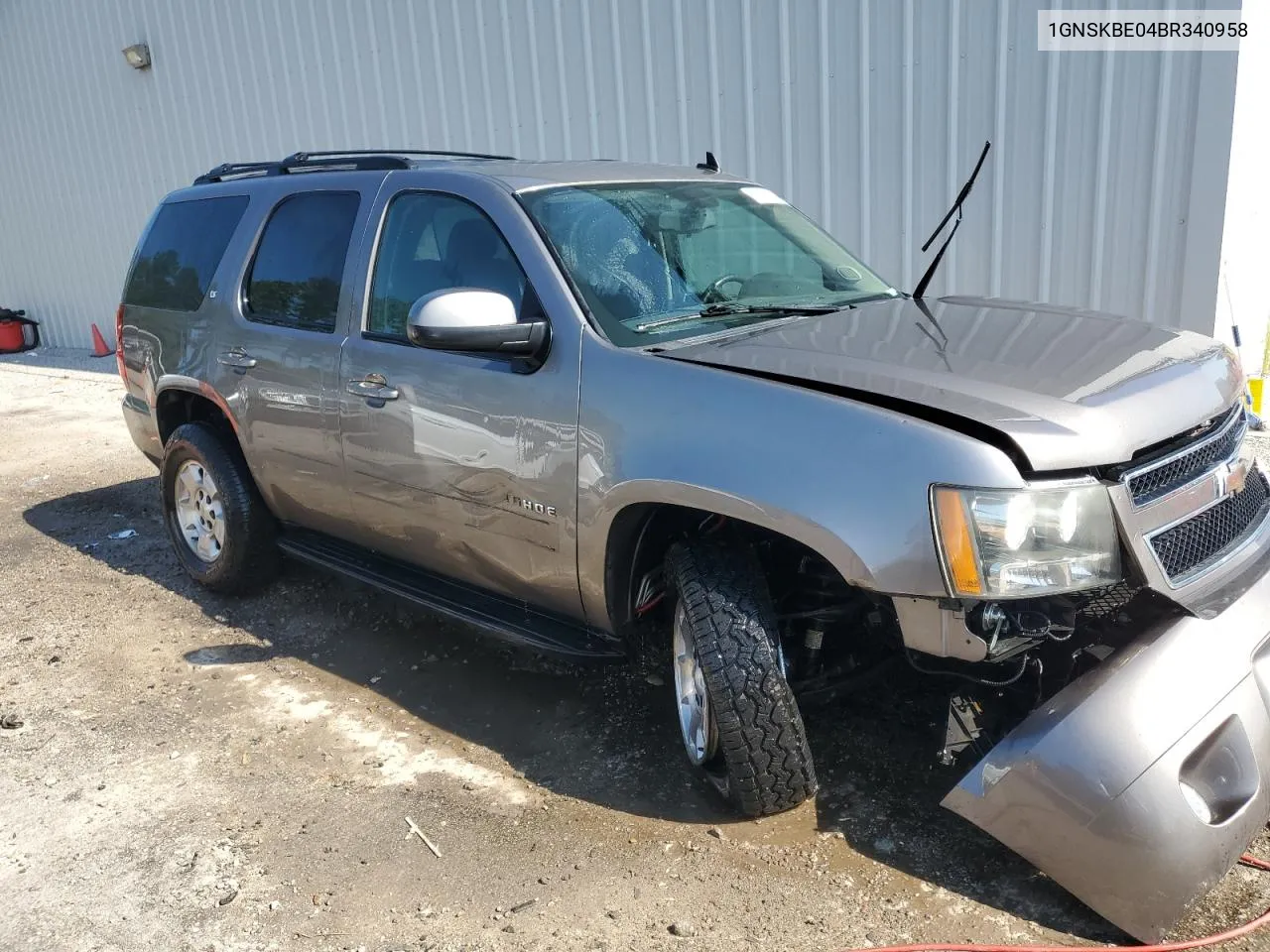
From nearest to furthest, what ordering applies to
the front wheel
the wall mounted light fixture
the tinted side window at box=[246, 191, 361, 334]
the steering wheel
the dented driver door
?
the front wheel, the dented driver door, the steering wheel, the tinted side window at box=[246, 191, 361, 334], the wall mounted light fixture

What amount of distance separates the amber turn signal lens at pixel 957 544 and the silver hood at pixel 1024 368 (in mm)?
192

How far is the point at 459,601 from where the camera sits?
3.76 metres

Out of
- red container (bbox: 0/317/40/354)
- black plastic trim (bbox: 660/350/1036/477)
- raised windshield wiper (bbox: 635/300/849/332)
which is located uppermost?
raised windshield wiper (bbox: 635/300/849/332)

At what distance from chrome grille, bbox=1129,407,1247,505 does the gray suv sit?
1cm

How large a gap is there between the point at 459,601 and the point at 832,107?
4.86 meters

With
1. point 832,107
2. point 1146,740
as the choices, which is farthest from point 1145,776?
point 832,107

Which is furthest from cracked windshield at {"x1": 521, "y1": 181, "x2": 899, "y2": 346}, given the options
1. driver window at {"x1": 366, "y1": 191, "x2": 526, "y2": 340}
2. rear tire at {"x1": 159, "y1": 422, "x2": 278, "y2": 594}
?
rear tire at {"x1": 159, "y1": 422, "x2": 278, "y2": 594}

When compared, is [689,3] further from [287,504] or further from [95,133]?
[95,133]

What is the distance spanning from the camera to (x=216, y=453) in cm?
481

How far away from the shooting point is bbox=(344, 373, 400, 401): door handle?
3.75 metres

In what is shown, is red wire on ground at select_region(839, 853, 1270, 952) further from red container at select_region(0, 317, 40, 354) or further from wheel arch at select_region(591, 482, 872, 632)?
red container at select_region(0, 317, 40, 354)

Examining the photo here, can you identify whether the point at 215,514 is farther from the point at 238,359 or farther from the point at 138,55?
the point at 138,55

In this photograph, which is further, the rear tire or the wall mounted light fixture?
the wall mounted light fixture

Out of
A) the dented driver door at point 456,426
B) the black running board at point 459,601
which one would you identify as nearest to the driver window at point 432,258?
the dented driver door at point 456,426
